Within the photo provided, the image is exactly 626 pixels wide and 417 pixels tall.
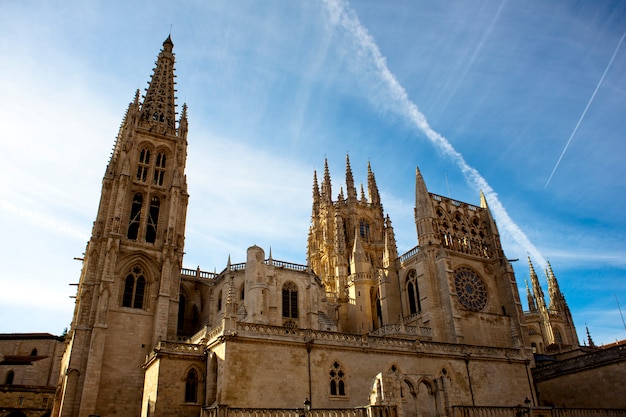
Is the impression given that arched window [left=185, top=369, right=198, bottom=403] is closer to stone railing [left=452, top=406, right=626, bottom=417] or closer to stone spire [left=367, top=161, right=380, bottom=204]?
stone railing [left=452, top=406, right=626, bottom=417]

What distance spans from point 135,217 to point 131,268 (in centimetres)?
464

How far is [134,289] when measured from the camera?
35.2 metres

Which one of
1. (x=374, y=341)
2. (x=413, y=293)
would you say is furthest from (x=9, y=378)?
(x=413, y=293)

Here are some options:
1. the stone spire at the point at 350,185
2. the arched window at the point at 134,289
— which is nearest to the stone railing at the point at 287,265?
the arched window at the point at 134,289

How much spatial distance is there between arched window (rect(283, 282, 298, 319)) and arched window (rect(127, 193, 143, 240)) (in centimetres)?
1270

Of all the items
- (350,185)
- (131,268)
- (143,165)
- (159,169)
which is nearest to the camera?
(131,268)

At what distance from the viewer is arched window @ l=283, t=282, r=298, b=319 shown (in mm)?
36312

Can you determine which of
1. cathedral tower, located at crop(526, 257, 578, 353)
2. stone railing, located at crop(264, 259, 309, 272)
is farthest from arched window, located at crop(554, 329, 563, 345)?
stone railing, located at crop(264, 259, 309, 272)

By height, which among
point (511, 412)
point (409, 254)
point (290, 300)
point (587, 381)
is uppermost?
point (409, 254)

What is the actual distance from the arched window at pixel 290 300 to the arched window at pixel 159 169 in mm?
14355

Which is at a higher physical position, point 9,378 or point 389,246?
point 389,246

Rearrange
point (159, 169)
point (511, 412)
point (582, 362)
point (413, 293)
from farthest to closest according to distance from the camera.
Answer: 1. point (159, 169)
2. point (413, 293)
3. point (582, 362)
4. point (511, 412)

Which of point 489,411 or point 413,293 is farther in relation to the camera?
point 413,293

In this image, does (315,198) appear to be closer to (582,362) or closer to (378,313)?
(378,313)
